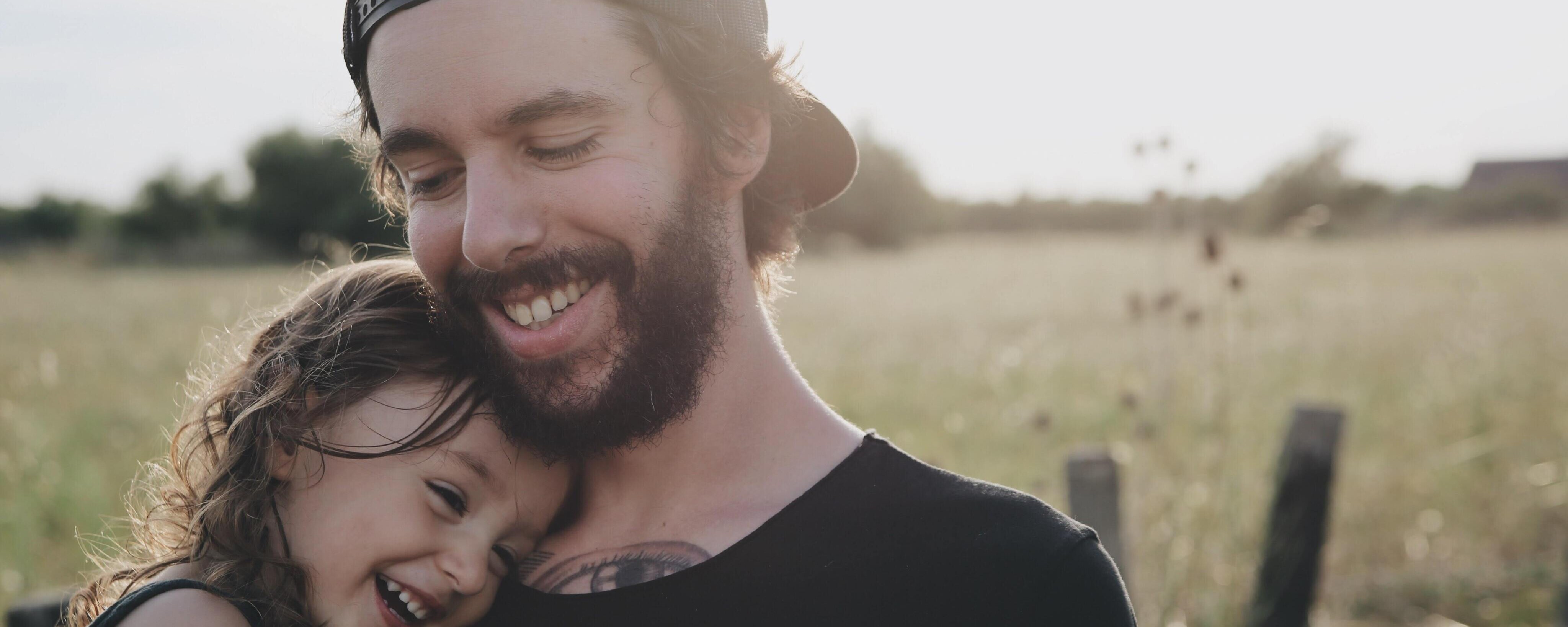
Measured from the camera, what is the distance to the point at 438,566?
1551mm

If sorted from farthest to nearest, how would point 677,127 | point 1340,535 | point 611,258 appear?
point 1340,535 → point 677,127 → point 611,258

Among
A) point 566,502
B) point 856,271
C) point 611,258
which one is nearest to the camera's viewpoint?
point 611,258

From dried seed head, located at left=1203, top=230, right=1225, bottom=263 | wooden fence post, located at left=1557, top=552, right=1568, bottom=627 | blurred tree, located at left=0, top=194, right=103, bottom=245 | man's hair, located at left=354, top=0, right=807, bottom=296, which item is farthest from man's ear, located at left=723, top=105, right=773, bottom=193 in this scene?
blurred tree, located at left=0, top=194, right=103, bottom=245

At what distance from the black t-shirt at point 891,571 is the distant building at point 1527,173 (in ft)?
111

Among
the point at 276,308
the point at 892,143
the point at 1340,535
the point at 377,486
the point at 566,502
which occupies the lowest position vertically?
the point at 892,143

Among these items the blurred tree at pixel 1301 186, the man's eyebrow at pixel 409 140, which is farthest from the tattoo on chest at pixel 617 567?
the blurred tree at pixel 1301 186

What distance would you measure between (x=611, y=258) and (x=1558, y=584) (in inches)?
191

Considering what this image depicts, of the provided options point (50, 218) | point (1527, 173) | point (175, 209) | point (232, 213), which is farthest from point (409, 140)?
point (50, 218)

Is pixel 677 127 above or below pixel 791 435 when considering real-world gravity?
above

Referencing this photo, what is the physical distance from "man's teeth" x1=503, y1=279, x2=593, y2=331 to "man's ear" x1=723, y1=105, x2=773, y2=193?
0.39 metres

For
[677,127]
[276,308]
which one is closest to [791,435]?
[677,127]

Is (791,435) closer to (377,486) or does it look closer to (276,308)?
(377,486)

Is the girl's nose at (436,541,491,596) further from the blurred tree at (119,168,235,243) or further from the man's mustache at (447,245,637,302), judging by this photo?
the blurred tree at (119,168,235,243)

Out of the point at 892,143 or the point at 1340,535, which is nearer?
the point at 1340,535
